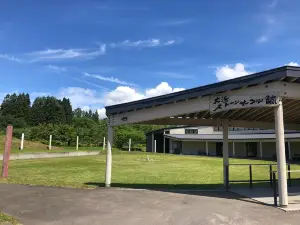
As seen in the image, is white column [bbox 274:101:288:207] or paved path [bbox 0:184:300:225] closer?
paved path [bbox 0:184:300:225]

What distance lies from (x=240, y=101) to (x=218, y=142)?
41896 millimetres

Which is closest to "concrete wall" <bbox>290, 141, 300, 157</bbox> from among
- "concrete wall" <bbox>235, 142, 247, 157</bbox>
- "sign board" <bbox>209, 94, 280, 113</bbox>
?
"concrete wall" <bbox>235, 142, 247, 157</bbox>

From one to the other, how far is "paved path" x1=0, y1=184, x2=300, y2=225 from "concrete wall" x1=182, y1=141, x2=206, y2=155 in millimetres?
41862

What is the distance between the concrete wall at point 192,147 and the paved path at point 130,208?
4186cm

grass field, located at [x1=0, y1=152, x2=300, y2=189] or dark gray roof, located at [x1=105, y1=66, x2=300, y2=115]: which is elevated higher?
dark gray roof, located at [x1=105, y1=66, x2=300, y2=115]

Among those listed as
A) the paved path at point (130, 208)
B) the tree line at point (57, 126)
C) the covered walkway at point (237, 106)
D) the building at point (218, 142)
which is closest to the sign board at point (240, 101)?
the covered walkway at point (237, 106)

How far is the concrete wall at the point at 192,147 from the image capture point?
52.9 meters

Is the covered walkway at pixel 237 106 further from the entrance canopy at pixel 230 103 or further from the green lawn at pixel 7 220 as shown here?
the green lawn at pixel 7 220

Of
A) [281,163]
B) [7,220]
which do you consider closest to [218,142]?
[281,163]

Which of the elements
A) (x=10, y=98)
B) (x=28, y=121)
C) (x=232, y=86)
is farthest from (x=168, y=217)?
(x=10, y=98)

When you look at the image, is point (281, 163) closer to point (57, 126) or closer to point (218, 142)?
point (218, 142)

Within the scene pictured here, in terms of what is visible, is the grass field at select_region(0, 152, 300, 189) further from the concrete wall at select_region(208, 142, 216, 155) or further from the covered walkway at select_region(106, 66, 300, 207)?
the concrete wall at select_region(208, 142, 216, 155)

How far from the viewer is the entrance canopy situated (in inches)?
379

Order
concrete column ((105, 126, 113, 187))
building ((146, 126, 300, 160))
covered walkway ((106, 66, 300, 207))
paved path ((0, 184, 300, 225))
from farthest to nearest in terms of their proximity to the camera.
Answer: building ((146, 126, 300, 160)) < concrete column ((105, 126, 113, 187)) < covered walkway ((106, 66, 300, 207)) < paved path ((0, 184, 300, 225))
